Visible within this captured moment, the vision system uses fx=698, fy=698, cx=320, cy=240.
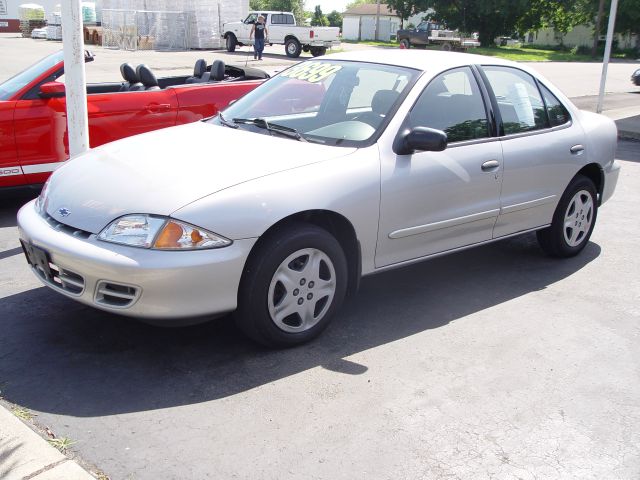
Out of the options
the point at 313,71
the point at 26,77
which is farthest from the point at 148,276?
the point at 26,77

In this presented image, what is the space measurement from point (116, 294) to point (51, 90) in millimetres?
3676

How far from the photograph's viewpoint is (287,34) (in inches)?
1332

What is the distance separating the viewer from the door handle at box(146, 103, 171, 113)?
273 inches

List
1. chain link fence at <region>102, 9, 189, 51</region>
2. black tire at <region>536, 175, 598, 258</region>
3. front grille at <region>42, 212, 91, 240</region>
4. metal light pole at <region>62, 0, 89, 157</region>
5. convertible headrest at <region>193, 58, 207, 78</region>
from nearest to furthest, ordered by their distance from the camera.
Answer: front grille at <region>42, 212, 91, 240</region> < metal light pole at <region>62, 0, 89, 157</region> < black tire at <region>536, 175, 598, 258</region> < convertible headrest at <region>193, 58, 207, 78</region> < chain link fence at <region>102, 9, 189, 51</region>

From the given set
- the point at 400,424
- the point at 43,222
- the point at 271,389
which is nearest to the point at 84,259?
the point at 43,222

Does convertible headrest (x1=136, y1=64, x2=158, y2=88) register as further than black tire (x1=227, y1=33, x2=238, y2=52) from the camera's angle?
No

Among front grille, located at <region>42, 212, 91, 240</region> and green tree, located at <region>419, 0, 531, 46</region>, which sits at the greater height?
green tree, located at <region>419, 0, 531, 46</region>

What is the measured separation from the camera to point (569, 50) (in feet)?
207

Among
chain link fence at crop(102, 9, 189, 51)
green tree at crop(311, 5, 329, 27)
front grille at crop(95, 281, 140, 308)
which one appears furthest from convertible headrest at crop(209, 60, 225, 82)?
green tree at crop(311, 5, 329, 27)

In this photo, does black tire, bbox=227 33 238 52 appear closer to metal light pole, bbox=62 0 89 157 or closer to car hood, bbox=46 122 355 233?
metal light pole, bbox=62 0 89 157

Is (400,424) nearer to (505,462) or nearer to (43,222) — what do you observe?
(505,462)

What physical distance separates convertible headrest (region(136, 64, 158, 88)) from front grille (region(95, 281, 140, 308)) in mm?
4526

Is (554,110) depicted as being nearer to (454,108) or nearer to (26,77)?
(454,108)

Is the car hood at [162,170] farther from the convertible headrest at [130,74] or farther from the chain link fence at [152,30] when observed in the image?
the chain link fence at [152,30]
